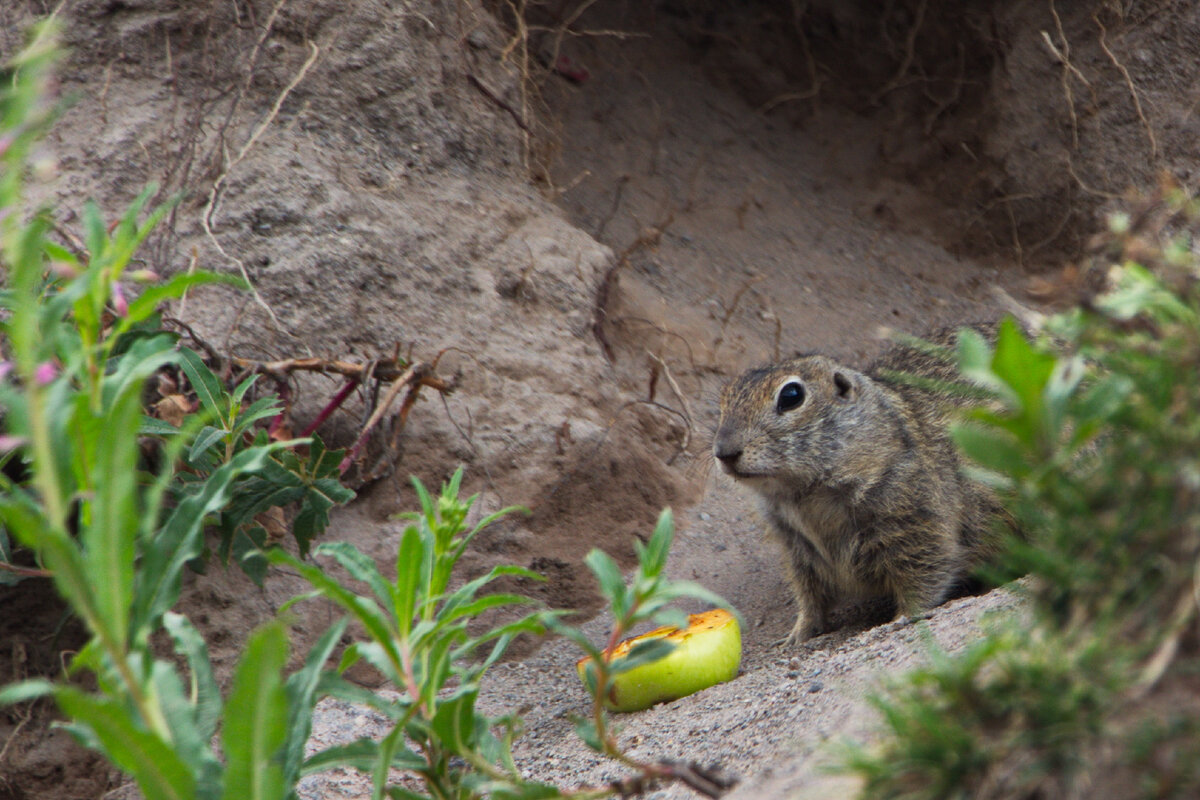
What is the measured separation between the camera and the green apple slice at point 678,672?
12.1 feet

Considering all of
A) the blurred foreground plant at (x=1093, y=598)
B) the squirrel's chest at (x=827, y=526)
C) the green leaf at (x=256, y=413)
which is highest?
the blurred foreground plant at (x=1093, y=598)

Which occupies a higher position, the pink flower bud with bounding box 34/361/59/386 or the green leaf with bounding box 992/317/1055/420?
the green leaf with bounding box 992/317/1055/420

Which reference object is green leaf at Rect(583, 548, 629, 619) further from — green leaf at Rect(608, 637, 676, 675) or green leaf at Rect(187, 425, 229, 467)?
green leaf at Rect(187, 425, 229, 467)

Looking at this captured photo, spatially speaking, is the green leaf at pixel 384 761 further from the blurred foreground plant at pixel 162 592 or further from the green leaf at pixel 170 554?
the green leaf at pixel 170 554

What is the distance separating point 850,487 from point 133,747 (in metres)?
3.14

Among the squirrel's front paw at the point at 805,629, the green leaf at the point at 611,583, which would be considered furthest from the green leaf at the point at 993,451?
the squirrel's front paw at the point at 805,629

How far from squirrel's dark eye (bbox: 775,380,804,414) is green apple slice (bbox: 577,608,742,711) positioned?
90cm

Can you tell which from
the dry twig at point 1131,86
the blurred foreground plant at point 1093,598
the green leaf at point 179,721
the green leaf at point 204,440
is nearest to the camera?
the blurred foreground plant at point 1093,598

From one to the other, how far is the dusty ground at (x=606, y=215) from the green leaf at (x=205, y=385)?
31.7 inches

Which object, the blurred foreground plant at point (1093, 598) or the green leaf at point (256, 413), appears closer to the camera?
Answer: the blurred foreground plant at point (1093, 598)

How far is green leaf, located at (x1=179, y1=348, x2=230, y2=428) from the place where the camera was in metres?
3.21

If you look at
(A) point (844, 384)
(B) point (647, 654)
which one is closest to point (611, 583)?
(B) point (647, 654)

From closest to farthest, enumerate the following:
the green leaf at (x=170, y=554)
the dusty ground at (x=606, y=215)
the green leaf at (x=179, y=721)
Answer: the green leaf at (x=179, y=721)
the green leaf at (x=170, y=554)
the dusty ground at (x=606, y=215)

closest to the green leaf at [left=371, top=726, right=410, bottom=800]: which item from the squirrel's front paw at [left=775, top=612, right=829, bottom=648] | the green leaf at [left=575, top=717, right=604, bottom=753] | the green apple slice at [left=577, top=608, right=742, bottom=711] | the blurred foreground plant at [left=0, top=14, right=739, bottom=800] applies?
the blurred foreground plant at [left=0, top=14, right=739, bottom=800]
